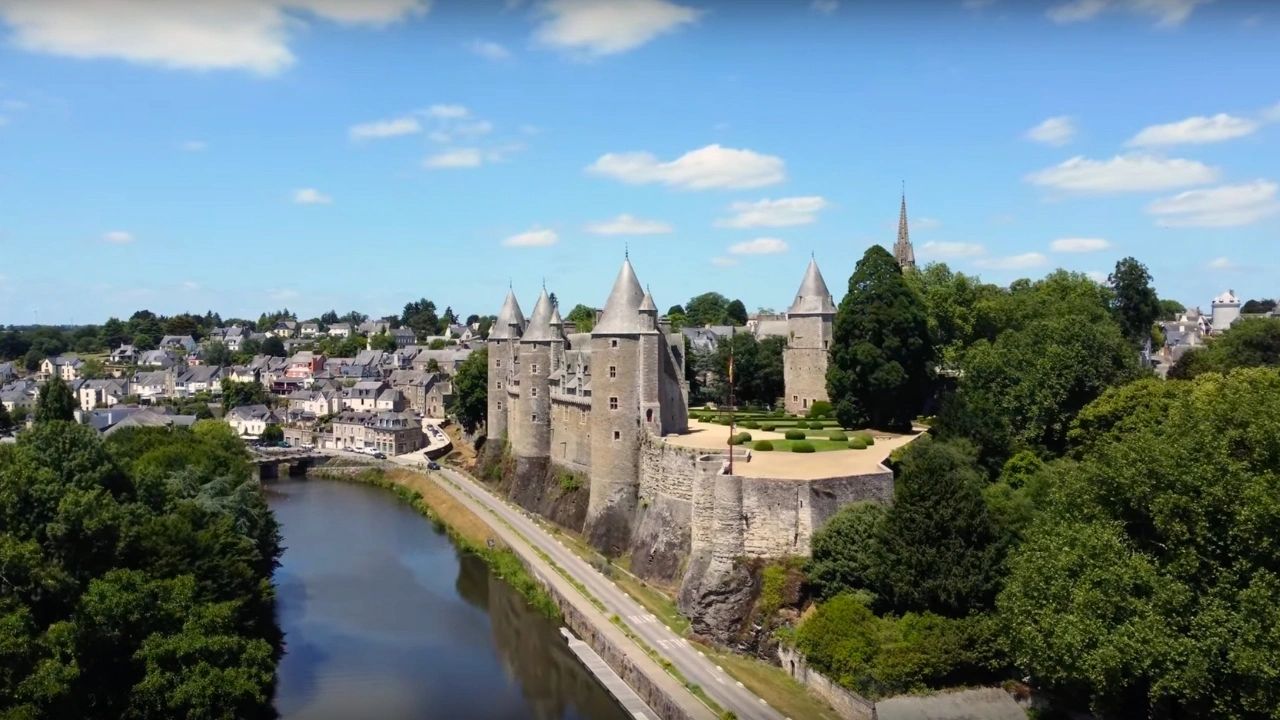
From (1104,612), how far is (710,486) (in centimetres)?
1195

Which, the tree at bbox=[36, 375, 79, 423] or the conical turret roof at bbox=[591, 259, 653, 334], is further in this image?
the tree at bbox=[36, 375, 79, 423]

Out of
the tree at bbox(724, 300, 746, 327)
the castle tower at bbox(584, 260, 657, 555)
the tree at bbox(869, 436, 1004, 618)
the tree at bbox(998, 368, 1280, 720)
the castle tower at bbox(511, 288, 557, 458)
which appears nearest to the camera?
the tree at bbox(998, 368, 1280, 720)

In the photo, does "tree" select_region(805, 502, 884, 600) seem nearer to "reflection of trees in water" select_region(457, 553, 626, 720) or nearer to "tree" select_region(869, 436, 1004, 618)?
"tree" select_region(869, 436, 1004, 618)

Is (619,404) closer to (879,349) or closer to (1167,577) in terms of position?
(879,349)

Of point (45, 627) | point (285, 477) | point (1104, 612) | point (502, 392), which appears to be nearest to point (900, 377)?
point (1104, 612)

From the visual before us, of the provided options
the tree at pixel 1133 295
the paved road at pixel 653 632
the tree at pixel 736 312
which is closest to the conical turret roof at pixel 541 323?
the paved road at pixel 653 632

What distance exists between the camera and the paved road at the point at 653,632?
22297 mm

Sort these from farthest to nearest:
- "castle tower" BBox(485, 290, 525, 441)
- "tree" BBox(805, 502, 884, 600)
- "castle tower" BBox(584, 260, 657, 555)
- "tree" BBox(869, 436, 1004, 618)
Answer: "castle tower" BBox(485, 290, 525, 441), "castle tower" BBox(584, 260, 657, 555), "tree" BBox(805, 502, 884, 600), "tree" BBox(869, 436, 1004, 618)

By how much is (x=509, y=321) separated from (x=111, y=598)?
32935mm

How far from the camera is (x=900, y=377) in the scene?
122ft

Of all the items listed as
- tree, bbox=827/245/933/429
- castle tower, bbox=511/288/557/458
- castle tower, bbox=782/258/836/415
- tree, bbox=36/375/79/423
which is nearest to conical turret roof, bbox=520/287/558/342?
castle tower, bbox=511/288/557/458

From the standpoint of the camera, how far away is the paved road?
73.2 feet

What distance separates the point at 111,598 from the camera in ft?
63.6

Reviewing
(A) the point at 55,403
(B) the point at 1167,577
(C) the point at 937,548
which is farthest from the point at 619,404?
(A) the point at 55,403
